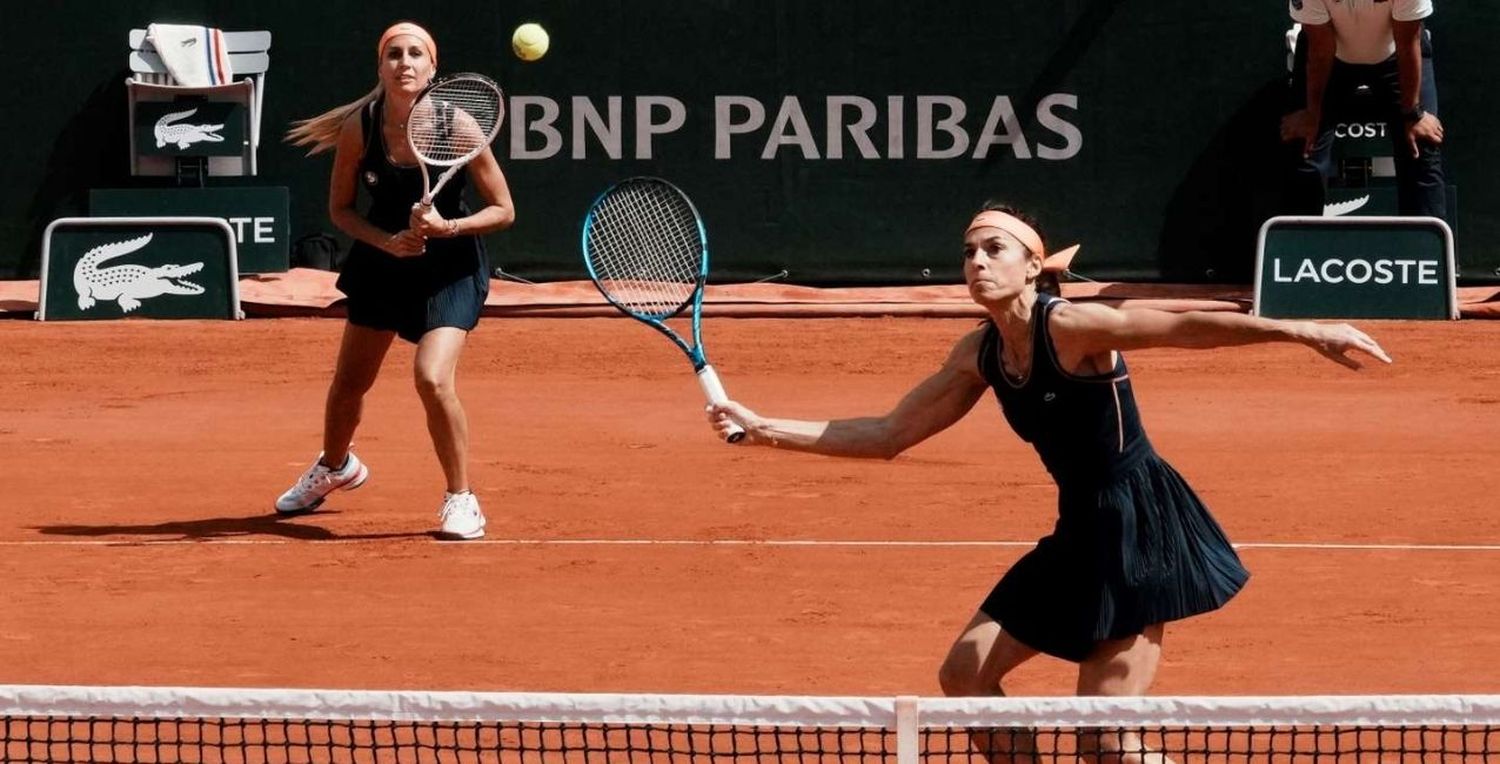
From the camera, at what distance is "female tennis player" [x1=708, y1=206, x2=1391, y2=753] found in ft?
17.0

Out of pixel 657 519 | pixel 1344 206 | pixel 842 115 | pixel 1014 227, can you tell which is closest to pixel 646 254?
pixel 657 519

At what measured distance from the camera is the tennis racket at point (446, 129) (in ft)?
27.9

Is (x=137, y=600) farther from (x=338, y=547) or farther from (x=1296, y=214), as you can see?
(x=1296, y=214)

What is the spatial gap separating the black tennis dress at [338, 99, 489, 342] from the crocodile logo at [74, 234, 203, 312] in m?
6.57

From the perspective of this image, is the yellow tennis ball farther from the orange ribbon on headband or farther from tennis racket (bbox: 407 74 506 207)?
the orange ribbon on headband

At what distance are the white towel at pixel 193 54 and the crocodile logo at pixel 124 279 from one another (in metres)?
1.30

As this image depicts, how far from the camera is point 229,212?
1574 centimetres

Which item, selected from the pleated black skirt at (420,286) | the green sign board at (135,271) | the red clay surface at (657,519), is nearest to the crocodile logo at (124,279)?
the green sign board at (135,271)

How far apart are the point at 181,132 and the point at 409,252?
25.7ft

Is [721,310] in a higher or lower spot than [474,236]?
lower

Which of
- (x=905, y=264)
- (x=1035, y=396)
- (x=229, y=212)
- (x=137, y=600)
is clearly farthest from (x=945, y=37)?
(x=1035, y=396)

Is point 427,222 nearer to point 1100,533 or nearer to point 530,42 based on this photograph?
point 1100,533

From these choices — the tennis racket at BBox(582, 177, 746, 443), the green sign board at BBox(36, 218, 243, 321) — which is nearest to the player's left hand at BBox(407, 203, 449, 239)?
the tennis racket at BBox(582, 177, 746, 443)

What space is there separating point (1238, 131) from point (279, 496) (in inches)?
309
